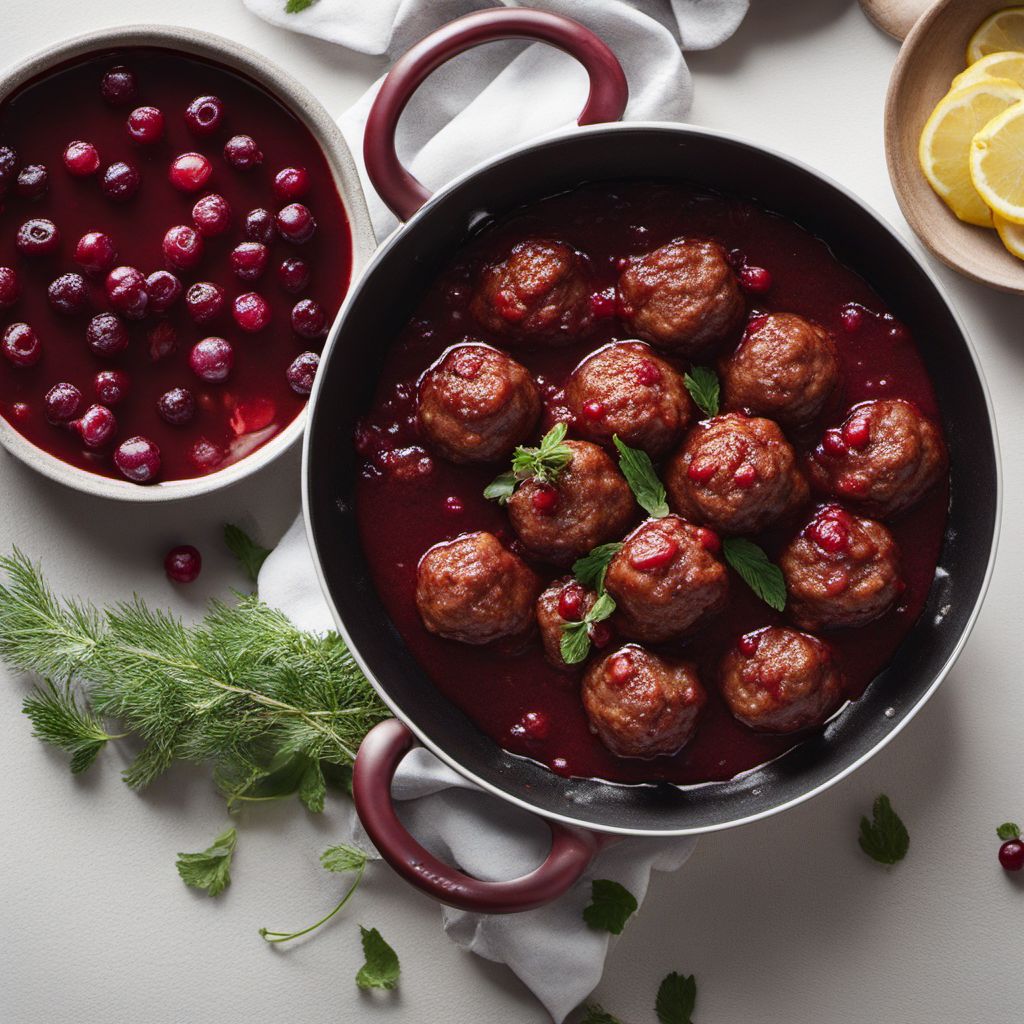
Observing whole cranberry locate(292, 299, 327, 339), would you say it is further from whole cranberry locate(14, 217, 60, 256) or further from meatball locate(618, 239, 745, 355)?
meatball locate(618, 239, 745, 355)

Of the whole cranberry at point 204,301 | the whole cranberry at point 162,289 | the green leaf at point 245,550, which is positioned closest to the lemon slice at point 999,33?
the whole cranberry at point 204,301

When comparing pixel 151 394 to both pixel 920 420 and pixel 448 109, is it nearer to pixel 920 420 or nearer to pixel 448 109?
pixel 448 109

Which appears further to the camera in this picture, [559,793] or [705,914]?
[705,914]

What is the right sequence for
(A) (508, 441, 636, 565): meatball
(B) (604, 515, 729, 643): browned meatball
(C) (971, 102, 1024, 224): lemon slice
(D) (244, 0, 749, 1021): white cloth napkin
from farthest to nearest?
(D) (244, 0, 749, 1021): white cloth napkin, (C) (971, 102, 1024, 224): lemon slice, (A) (508, 441, 636, 565): meatball, (B) (604, 515, 729, 643): browned meatball

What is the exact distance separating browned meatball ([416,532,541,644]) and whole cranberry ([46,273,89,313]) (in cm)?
167

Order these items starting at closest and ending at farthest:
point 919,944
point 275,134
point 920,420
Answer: point 920,420, point 275,134, point 919,944

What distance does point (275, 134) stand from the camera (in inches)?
158

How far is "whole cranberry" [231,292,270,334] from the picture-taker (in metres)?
3.96

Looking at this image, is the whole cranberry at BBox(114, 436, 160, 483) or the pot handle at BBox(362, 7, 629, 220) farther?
the whole cranberry at BBox(114, 436, 160, 483)

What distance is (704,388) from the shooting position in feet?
12.0

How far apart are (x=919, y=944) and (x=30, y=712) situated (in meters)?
3.68

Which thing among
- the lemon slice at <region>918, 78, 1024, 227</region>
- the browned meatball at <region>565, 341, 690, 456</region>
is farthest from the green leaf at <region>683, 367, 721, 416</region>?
the lemon slice at <region>918, 78, 1024, 227</region>

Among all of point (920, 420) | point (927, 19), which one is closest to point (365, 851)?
point (920, 420)

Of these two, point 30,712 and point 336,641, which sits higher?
point 336,641
